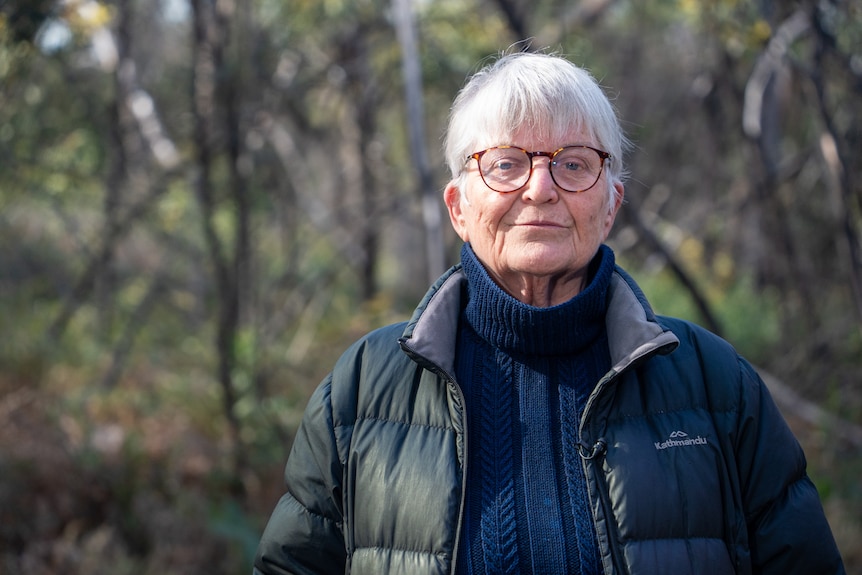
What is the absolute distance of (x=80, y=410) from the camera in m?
5.88

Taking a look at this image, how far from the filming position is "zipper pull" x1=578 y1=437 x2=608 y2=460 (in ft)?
5.91

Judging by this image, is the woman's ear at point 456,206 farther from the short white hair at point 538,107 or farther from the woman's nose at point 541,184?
the woman's nose at point 541,184

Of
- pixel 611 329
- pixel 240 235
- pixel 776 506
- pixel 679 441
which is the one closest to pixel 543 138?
pixel 611 329

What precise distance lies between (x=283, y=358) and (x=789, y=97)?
21.4 ft

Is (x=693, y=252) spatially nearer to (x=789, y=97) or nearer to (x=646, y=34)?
(x=789, y=97)

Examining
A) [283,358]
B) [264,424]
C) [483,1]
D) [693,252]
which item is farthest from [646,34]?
[264,424]

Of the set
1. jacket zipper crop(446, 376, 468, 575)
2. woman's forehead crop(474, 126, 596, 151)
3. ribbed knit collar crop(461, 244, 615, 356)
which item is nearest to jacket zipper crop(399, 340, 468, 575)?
jacket zipper crop(446, 376, 468, 575)

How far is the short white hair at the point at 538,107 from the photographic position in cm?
193

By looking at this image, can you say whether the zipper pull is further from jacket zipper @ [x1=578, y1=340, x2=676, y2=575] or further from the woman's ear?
the woman's ear

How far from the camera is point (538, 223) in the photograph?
1955 millimetres

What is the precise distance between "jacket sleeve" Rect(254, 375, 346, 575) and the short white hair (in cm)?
72

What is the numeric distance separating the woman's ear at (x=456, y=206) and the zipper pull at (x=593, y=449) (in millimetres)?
592

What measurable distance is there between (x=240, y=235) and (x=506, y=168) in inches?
140

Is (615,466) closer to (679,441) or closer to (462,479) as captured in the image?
(679,441)
